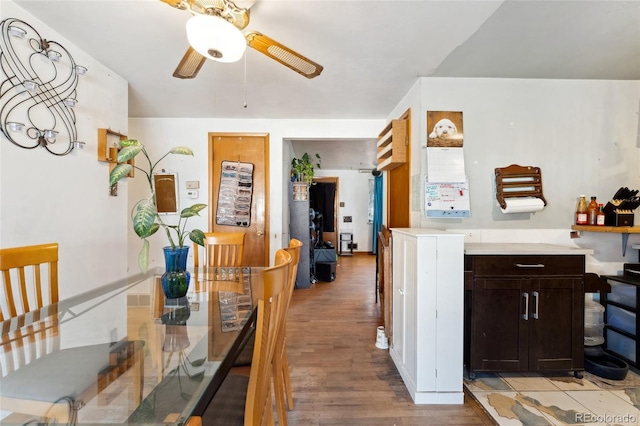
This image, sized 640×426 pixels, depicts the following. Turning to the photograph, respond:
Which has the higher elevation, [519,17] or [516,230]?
[519,17]

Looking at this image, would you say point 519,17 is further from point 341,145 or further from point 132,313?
point 341,145

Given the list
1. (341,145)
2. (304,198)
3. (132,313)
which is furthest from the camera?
(341,145)

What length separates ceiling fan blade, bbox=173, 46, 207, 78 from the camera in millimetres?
1517

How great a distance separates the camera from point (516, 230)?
241cm

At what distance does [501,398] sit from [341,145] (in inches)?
160

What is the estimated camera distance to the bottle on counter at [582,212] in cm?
233

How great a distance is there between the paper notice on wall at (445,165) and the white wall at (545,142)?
0.22 feet

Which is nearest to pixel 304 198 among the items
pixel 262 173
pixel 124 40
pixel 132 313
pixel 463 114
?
pixel 262 173

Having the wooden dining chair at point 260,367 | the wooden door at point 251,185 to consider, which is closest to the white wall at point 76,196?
the wooden door at point 251,185

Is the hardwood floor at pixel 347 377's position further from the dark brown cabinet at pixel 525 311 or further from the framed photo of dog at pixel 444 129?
the framed photo of dog at pixel 444 129

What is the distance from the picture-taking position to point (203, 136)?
3578 millimetres

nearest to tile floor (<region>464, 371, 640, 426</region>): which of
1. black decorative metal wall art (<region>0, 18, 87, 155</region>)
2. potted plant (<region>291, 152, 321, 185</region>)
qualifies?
black decorative metal wall art (<region>0, 18, 87, 155</region>)

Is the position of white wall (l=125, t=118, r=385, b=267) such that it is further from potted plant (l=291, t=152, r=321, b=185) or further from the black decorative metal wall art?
the black decorative metal wall art

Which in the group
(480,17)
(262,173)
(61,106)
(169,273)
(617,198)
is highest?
(480,17)
